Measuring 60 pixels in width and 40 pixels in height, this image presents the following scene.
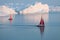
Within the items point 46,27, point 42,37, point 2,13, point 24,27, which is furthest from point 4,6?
point 42,37

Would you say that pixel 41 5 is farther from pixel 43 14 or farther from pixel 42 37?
pixel 42 37

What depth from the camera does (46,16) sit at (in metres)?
4.87

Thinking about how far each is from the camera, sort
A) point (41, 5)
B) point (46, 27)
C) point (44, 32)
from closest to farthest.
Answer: point (44, 32) < point (46, 27) < point (41, 5)

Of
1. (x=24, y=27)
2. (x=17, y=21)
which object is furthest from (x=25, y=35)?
(x=17, y=21)

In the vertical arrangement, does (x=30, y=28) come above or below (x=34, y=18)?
below

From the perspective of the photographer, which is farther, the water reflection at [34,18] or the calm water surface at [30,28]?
the water reflection at [34,18]

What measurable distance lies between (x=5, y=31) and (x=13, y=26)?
1.50 feet

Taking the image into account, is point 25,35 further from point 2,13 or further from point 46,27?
point 2,13

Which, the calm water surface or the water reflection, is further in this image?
the water reflection

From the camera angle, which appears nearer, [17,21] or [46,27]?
[46,27]

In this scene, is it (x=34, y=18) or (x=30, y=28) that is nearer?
(x=30, y=28)

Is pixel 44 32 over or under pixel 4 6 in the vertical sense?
under

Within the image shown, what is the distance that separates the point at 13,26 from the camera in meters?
4.51

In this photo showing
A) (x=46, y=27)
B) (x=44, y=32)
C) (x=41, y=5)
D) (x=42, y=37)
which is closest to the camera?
(x=42, y=37)
